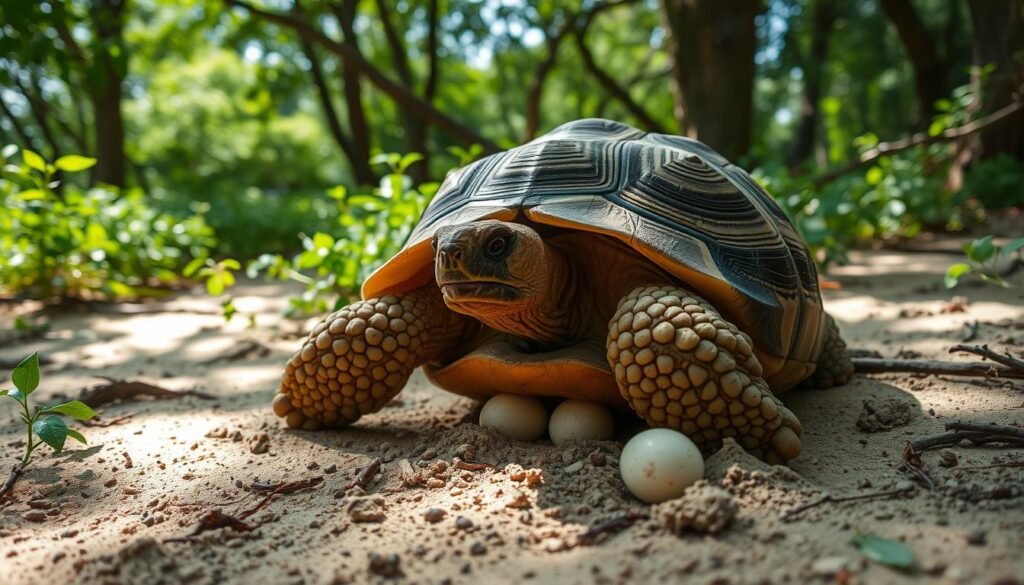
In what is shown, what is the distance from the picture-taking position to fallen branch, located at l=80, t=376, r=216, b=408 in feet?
9.51

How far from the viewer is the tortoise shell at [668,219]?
81.0 inches

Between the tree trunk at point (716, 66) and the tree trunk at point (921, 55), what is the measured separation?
450 cm

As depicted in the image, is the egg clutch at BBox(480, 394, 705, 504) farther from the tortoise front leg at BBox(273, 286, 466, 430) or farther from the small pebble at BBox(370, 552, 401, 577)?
the small pebble at BBox(370, 552, 401, 577)

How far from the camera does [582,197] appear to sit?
7.23 feet

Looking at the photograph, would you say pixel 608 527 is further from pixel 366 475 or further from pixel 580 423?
pixel 366 475

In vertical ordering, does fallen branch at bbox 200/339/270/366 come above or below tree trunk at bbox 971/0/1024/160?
below

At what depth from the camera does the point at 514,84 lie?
21.5 m

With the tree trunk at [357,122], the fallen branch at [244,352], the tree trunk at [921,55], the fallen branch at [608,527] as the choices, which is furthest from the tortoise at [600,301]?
the tree trunk at [921,55]

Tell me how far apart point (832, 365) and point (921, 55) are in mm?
9504

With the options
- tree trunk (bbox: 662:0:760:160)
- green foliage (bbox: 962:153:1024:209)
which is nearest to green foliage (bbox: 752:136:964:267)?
green foliage (bbox: 962:153:1024:209)

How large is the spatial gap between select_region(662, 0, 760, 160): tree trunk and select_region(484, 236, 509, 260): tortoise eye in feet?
17.0

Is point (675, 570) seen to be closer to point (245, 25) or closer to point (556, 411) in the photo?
point (556, 411)

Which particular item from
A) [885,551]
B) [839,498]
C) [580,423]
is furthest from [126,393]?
[885,551]

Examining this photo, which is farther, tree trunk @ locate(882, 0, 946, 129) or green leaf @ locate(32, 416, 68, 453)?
tree trunk @ locate(882, 0, 946, 129)
